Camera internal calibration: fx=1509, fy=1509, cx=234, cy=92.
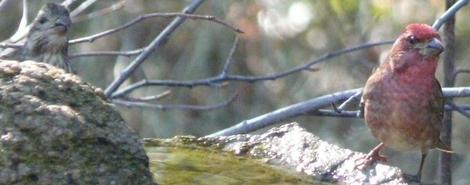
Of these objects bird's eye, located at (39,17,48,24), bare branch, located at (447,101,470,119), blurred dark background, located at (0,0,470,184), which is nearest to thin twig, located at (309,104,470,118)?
bare branch, located at (447,101,470,119)

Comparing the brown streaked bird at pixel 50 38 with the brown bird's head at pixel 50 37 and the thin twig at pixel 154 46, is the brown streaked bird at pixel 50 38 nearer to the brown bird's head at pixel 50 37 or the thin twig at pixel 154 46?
the brown bird's head at pixel 50 37

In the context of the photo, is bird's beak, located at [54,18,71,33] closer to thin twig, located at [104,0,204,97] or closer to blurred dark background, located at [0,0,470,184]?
thin twig, located at [104,0,204,97]

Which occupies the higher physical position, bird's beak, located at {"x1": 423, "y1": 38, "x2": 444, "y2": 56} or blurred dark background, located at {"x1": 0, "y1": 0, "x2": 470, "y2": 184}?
bird's beak, located at {"x1": 423, "y1": 38, "x2": 444, "y2": 56}

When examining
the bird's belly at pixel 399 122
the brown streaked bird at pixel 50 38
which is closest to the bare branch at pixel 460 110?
the bird's belly at pixel 399 122

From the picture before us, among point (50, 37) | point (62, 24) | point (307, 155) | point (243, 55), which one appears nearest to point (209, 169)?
point (307, 155)

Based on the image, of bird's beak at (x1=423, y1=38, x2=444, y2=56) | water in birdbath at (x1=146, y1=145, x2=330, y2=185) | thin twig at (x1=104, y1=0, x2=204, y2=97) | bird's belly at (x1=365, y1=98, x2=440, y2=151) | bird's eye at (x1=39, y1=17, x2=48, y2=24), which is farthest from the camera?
bird's eye at (x1=39, y1=17, x2=48, y2=24)
